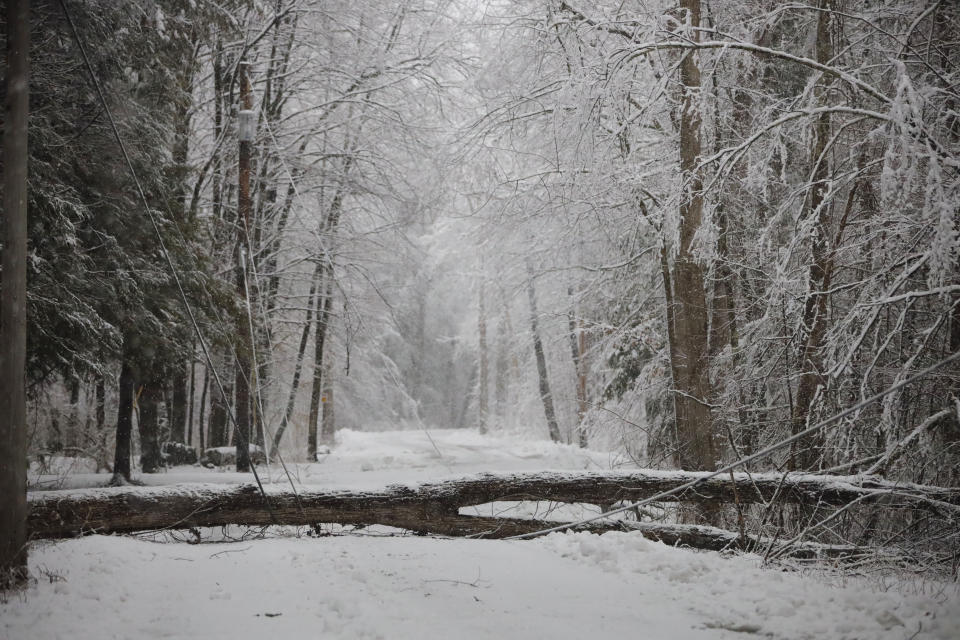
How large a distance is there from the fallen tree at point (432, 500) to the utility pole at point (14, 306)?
1.03 metres

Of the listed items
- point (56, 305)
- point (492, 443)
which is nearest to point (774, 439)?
point (56, 305)

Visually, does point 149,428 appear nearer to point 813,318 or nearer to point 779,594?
point 779,594

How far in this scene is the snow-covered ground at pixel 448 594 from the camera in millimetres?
3393

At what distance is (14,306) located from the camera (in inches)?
163

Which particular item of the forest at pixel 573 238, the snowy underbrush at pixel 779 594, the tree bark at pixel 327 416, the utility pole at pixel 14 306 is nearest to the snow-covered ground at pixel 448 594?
the snowy underbrush at pixel 779 594

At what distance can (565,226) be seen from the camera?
29.1 feet

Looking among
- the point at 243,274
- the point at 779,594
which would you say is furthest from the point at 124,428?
the point at 779,594

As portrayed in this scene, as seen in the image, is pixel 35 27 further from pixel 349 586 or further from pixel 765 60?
pixel 765 60

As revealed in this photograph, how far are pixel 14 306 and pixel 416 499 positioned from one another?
3716 mm

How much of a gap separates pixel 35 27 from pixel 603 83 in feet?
21.9

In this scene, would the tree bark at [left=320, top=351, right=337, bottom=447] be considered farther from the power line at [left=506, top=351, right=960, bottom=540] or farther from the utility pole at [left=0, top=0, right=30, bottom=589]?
the power line at [left=506, top=351, right=960, bottom=540]

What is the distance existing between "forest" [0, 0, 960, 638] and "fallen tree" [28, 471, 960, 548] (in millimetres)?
29

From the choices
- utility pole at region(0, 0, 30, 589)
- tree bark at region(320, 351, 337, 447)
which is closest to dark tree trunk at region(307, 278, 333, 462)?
tree bark at region(320, 351, 337, 447)

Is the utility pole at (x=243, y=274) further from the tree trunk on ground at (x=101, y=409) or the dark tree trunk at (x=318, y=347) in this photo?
the tree trunk on ground at (x=101, y=409)
